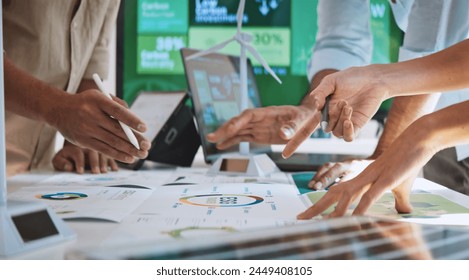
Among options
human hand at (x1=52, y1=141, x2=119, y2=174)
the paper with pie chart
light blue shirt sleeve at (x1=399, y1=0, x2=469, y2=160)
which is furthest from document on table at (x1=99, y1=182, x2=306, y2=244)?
light blue shirt sleeve at (x1=399, y1=0, x2=469, y2=160)

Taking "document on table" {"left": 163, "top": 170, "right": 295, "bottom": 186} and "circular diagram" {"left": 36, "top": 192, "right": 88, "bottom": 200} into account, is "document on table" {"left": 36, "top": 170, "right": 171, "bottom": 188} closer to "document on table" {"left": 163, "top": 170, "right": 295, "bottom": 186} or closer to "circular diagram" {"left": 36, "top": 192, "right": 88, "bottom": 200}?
"document on table" {"left": 163, "top": 170, "right": 295, "bottom": 186}

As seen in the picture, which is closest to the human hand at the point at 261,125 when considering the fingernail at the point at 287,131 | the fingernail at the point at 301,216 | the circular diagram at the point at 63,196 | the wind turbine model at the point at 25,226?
the fingernail at the point at 287,131

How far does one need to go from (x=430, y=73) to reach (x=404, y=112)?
43 centimetres

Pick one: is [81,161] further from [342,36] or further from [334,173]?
[342,36]

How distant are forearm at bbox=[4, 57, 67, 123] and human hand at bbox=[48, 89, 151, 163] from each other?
2 centimetres

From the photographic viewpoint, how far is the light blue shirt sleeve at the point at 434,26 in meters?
1.49

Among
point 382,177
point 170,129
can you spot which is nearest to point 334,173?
point 382,177

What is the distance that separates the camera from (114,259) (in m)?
0.58

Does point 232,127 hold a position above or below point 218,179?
above

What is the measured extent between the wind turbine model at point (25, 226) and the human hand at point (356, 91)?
0.56 m

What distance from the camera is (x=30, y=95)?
4.00 feet

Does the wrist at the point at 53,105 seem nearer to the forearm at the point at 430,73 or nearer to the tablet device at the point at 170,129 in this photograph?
the tablet device at the point at 170,129

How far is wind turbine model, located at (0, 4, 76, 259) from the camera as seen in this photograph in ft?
2.17
